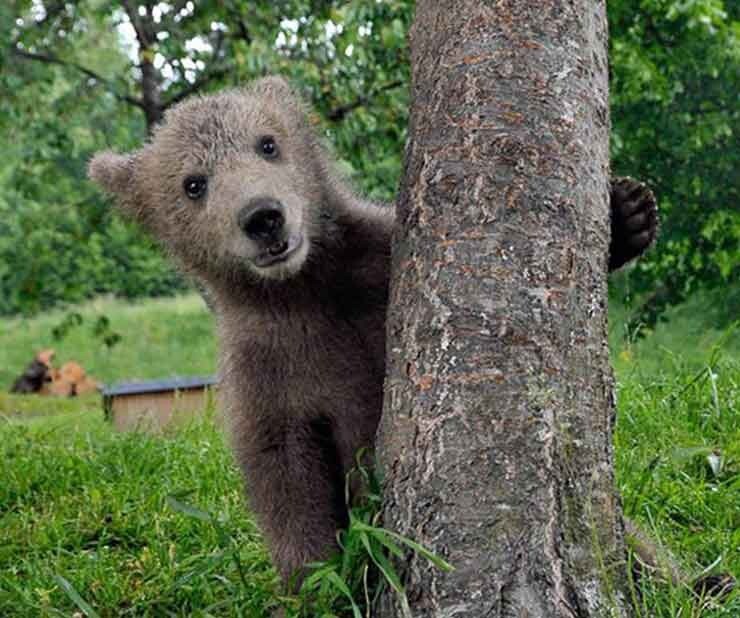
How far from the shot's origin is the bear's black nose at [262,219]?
12.5 ft

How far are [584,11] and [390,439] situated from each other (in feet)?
3.88

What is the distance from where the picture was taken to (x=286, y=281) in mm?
4059

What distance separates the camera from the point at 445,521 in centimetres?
289

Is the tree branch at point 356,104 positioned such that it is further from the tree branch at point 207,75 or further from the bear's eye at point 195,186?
the bear's eye at point 195,186

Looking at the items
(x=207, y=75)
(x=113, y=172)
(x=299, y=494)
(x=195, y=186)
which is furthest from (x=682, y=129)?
(x=299, y=494)

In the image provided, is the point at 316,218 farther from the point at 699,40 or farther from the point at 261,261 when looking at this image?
the point at 699,40

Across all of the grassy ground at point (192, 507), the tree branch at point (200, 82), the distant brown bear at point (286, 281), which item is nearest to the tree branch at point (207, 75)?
the tree branch at point (200, 82)

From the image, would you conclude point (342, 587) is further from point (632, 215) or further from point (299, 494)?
point (632, 215)

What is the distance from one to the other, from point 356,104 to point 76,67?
9.32ft

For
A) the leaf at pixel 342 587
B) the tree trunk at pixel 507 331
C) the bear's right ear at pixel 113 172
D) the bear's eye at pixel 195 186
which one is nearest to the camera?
the tree trunk at pixel 507 331

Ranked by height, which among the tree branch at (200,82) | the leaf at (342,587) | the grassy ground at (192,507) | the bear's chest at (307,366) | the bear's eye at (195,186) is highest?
the tree branch at (200,82)

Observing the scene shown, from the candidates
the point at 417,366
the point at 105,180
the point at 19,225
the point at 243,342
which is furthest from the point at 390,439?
the point at 19,225

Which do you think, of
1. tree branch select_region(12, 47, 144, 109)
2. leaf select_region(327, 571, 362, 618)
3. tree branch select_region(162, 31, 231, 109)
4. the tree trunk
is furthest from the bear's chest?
tree branch select_region(12, 47, 144, 109)

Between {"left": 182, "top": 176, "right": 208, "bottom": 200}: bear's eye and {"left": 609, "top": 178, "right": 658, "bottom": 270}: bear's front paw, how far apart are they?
134 centimetres
